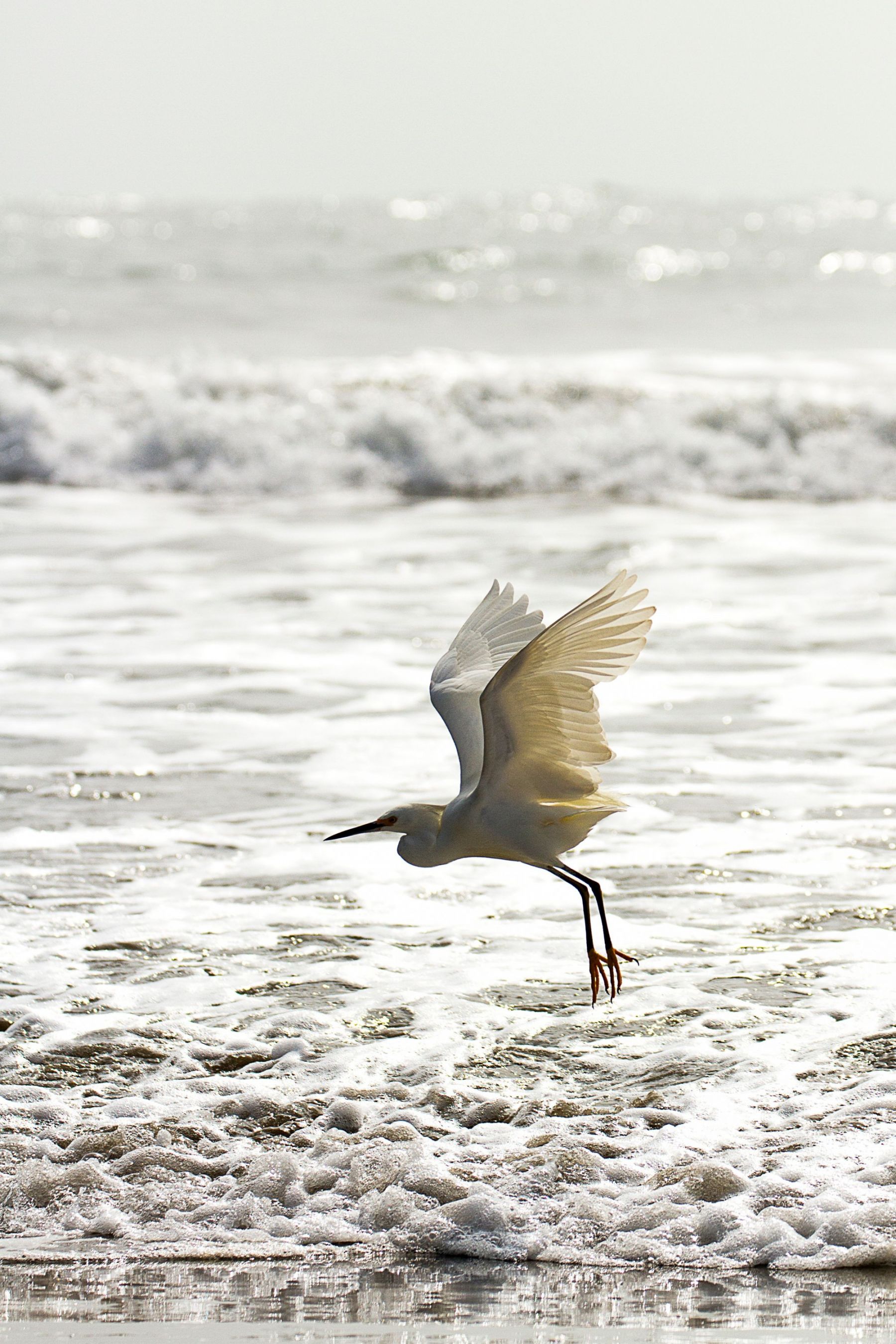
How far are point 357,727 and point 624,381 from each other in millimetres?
7573

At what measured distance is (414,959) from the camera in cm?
344

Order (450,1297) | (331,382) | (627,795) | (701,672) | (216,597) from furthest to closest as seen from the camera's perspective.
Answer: (331,382) → (216,597) → (701,672) → (627,795) → (450,1297)

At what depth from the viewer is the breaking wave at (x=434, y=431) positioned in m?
10.4

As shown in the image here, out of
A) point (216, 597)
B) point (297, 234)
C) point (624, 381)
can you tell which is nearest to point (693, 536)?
point (216, 597)

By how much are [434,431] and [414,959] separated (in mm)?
7784

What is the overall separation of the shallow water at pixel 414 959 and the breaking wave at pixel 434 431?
3.78 metres

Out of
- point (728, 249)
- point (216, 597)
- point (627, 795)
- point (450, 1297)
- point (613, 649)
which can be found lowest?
point (450, 1297)

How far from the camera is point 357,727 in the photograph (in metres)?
5.09

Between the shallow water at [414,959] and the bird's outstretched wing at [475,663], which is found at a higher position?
the bird's outstretched wing at [475,663]

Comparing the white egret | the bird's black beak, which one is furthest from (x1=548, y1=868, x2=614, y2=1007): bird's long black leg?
the bird's black beak

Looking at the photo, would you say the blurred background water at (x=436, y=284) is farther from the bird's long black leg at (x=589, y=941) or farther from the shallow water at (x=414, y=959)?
the bird's long black leg at (x=589, y=941)

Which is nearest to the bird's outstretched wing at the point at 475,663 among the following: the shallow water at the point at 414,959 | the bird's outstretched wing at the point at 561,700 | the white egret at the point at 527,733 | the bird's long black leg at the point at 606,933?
the white egret at the point at 527,733

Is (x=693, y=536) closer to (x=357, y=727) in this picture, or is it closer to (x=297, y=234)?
(x=357, y=727)

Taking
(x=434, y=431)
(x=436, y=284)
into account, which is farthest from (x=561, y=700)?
(x=436, y=284)
